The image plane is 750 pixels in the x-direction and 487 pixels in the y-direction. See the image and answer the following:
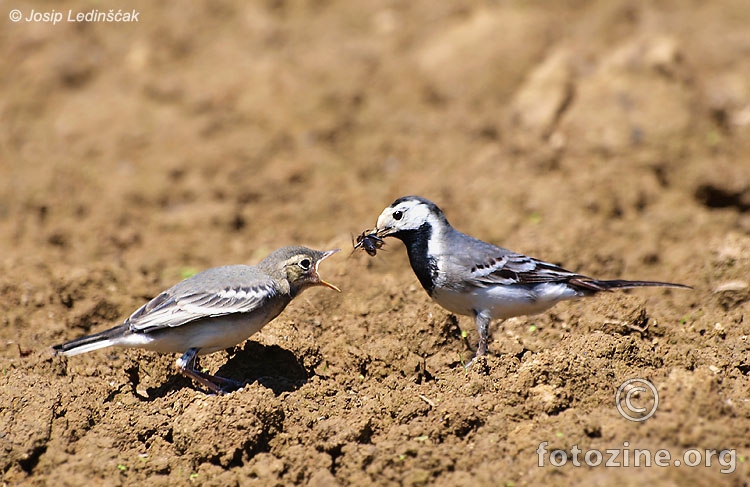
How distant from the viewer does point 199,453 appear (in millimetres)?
5629

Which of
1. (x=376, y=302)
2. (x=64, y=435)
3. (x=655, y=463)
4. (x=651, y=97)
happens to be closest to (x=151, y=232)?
(x=376, y=302)

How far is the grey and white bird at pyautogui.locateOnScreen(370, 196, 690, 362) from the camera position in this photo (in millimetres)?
6977

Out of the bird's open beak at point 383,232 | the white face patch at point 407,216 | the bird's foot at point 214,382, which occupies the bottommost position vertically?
the bird's foot at point 214,382

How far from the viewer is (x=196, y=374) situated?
648 cm

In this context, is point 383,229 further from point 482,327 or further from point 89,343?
point 89,343

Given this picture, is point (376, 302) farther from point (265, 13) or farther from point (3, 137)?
point (265, 13)

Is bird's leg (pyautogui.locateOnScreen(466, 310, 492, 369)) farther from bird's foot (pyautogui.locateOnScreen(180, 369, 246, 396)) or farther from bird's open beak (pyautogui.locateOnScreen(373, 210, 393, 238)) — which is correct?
bird's foot (pyautogui.locateOnScreen(180, 369, 246, 396))

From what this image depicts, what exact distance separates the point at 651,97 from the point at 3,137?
10.2m

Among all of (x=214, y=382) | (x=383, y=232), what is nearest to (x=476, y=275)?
(x=383, y=232)

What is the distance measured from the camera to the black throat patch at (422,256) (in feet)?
23.2
